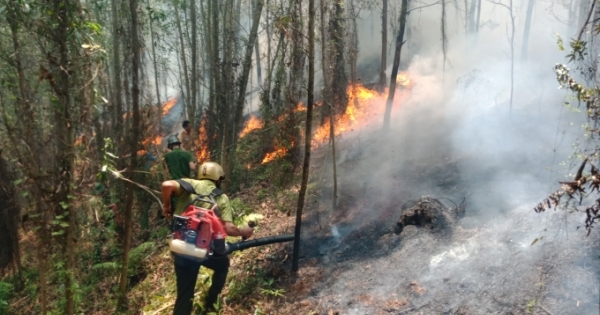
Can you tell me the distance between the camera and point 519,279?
561cm

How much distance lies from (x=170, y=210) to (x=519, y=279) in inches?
192

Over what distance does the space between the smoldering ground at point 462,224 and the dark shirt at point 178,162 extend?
2.78 meters

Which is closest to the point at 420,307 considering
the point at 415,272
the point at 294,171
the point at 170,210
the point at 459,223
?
the point at 415,272

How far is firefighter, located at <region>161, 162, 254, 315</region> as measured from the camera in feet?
17.5

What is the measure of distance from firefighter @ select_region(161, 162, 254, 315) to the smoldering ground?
64.0 inches

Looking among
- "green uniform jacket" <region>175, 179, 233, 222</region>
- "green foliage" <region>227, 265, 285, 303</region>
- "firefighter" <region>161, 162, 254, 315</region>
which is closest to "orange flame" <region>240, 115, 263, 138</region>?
"green foliage" <region>227, 265, 285, 303</region>

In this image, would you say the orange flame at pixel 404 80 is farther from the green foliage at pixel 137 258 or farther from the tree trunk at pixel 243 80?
the green foliage at pixel 137 258

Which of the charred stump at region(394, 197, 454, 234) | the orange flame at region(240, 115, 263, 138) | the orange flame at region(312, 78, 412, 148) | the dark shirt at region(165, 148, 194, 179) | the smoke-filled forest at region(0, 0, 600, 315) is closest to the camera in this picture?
the smoke-filled forest at region(0, 0, 600, 315)

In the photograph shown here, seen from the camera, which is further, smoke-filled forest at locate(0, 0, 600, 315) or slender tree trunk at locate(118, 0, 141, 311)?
slender tree trunk at locate(118, 0, 141, 311)

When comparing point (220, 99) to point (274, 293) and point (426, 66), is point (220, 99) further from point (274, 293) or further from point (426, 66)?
point (426, 66)

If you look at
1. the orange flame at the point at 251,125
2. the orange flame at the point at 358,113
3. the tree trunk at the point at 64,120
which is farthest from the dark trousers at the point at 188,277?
the orange flame at the point at 251,125

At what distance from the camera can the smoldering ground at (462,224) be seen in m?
5.54

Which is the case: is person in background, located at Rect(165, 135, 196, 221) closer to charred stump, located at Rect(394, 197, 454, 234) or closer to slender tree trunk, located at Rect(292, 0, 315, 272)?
slender tree trunk, located at Rect(292, 0, 315, 272)

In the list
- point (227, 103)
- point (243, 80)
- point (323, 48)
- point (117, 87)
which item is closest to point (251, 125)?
point (117, 87)
